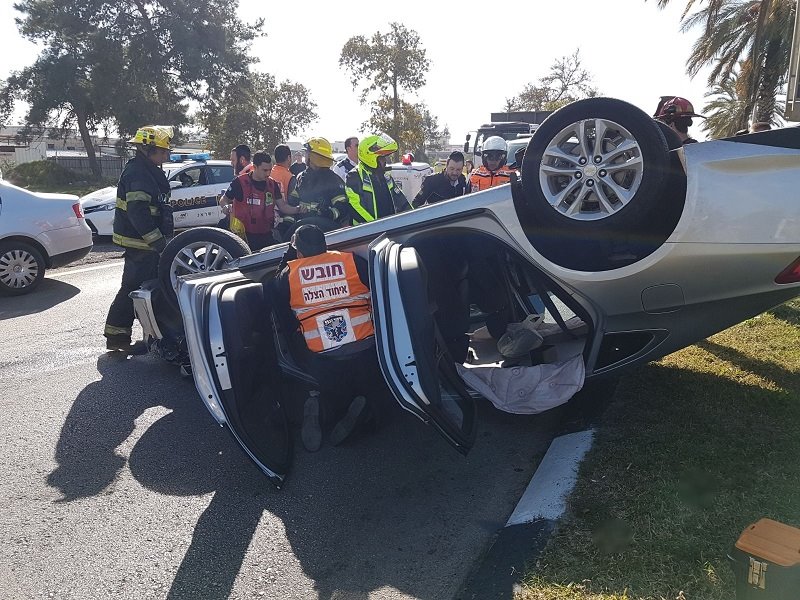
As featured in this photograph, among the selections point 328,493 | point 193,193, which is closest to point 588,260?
point 328,493

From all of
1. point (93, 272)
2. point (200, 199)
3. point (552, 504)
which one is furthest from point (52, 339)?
point (200, 199)

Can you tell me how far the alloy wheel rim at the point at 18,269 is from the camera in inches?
313

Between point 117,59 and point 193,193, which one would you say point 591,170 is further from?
point 117,59

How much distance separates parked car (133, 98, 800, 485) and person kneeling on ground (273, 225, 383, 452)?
159mm

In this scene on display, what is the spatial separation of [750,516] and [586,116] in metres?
2.06

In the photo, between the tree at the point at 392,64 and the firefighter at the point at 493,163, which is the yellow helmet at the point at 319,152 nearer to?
the firefighter at the point at 493,163

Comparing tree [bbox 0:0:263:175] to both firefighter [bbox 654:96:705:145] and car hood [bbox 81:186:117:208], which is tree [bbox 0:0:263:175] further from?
firefighter [bbox 654:96:705:145]

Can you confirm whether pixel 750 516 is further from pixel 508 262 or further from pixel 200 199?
pixel 200 199

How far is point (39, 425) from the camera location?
14.1 feet

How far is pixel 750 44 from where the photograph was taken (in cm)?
1786

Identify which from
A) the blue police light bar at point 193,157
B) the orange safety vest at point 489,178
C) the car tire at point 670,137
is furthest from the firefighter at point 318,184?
the blue police light bar at point 193,157

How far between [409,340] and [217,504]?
138cm

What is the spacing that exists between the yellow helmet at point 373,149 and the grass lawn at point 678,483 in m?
3.10

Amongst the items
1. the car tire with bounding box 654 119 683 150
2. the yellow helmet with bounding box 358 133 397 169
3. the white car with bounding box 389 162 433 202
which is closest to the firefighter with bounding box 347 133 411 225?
the yellow helmet with bounding box 358 133 397 169
